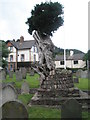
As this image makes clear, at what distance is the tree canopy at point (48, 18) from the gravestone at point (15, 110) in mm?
8261

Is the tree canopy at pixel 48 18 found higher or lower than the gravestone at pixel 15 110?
higher

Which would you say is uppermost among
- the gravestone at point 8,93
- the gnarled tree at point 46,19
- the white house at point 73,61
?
the gnarled tree at point 46,19

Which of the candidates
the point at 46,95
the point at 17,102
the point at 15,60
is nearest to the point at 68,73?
the point at 46,95

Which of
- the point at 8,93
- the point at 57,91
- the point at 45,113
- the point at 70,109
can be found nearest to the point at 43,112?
the point at 45,113

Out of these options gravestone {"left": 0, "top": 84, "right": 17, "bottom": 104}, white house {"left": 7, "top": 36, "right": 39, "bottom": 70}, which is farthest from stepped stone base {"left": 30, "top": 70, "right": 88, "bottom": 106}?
white house {"left": 7, "top": 36, "right": 39, "bottom": 70}

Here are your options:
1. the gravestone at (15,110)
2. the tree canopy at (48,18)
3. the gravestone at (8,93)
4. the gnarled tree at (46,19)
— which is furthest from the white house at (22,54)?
the gravestone at (15,110)

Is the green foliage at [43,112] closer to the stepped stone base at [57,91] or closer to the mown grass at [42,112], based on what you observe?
the mown grass at [42,112]

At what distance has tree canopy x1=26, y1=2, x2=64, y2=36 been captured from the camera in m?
14.4

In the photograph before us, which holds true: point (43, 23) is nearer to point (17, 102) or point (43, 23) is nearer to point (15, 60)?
point (17, 102)

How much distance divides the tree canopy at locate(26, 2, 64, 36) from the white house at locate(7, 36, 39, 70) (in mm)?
39056

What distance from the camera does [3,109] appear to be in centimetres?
672

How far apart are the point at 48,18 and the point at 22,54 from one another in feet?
135

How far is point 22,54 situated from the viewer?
5506cm

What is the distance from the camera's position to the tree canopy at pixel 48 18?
1439 centimetres
